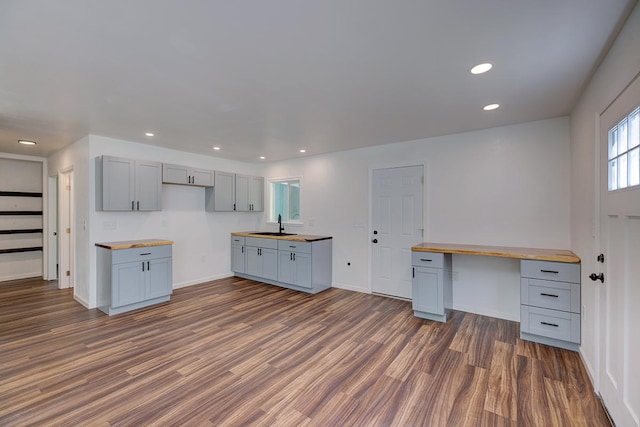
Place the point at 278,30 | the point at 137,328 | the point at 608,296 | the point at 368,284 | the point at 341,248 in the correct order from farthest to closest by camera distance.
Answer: the point at 341,248
the point at 368,284
the point at 137,328
the point at 608,296
the point at 278,30

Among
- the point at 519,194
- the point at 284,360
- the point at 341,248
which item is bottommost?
the point at 284,360

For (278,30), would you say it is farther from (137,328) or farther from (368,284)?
(368,284)

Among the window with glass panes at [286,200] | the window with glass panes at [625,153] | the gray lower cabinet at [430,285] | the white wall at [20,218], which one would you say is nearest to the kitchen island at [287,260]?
the window with glass panes at [286,200]

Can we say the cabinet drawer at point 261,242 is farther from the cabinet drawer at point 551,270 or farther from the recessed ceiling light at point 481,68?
the recessed ceiling light at point 481,68

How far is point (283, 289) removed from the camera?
193 inches

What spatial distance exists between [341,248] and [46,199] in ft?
19.3

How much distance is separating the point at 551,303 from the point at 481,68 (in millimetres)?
2416

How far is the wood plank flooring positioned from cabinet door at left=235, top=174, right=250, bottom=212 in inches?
92.5

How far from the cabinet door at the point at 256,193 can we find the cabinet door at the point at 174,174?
1391 millimetres

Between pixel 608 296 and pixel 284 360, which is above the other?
pixel 608 296

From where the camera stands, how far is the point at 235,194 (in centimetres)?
554

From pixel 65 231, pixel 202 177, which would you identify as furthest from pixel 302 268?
pixel 65 231

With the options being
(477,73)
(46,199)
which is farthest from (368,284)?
(46,199)

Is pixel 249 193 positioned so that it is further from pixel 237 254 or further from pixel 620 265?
pixel 620 265
